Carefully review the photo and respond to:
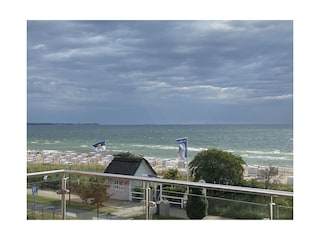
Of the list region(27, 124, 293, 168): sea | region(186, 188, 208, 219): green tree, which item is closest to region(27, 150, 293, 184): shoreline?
region(27, 124, 293, 168): sea

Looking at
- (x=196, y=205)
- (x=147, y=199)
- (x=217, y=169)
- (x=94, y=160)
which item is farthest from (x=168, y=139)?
(x=196, y=205)

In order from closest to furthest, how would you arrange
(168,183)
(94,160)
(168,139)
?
(168,183) < (94,160) < (168,139)

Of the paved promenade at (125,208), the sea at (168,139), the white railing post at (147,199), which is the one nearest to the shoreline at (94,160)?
the sea at (168,139)

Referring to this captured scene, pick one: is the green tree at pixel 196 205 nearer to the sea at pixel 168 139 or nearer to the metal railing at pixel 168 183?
the metal railing at pixel 168 183

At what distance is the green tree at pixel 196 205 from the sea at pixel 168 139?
1331 centimetres

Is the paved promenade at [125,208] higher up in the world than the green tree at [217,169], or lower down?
higher up

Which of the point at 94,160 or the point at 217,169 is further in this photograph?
the point at 94,160

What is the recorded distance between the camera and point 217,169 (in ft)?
36.0

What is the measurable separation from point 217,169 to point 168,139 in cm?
825

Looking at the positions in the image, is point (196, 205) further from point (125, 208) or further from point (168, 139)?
point (168, 139)

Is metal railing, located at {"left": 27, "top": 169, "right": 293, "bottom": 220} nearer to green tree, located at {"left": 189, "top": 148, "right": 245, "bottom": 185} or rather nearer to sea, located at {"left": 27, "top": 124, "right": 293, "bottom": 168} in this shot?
green tree, located at {"left": 189, "top": 148, "right": 245, "bottom": 185}

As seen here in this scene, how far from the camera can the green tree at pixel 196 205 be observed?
9.55 ft
